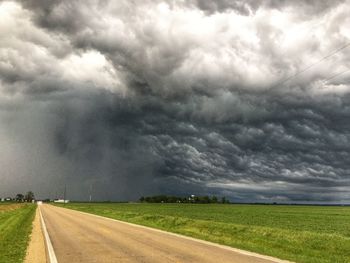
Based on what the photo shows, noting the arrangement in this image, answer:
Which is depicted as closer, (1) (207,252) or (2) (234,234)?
(1) (207,252)

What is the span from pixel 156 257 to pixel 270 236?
1250 centimetres

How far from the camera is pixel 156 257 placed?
17047 millimetres

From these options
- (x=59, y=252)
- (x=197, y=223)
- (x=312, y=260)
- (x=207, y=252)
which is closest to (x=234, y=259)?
(x=207, y=252)

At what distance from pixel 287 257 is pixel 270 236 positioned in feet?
30.2

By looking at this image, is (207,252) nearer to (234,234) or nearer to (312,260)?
(312,260)

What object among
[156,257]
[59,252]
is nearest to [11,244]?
[59,252]

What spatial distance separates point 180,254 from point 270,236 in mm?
11046

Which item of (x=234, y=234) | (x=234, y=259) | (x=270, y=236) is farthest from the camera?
(x=234, y=234)

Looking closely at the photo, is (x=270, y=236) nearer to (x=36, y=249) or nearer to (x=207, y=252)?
(x=207, y=252)

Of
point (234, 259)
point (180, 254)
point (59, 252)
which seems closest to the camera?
point (234, 259)

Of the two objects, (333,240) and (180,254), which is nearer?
(180,254)

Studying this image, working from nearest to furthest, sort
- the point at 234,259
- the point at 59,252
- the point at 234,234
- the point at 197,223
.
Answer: the point at 234,259
the point at 59,252
the point at 234,234
the point at 197,223

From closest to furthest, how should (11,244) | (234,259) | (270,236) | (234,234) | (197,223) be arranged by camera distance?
1. (234,259)
2. (11,244)
3. (270,236)
4. (234,234)
5. (197,223)

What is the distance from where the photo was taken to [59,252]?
64.0 feet
